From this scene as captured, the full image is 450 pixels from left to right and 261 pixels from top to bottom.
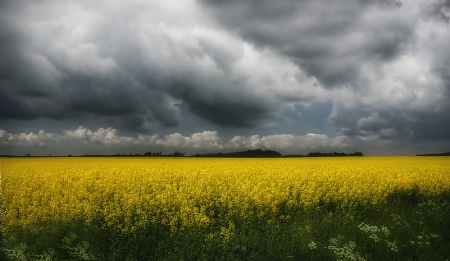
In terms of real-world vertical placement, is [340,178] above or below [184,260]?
above

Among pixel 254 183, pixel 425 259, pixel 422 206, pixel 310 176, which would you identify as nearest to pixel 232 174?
pixel 254 183

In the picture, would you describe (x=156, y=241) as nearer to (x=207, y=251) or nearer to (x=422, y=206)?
(x=207, y=251)

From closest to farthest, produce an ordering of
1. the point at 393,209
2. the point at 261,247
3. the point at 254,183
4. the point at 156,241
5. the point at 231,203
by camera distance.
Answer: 1. the point at 261,247
2. the point at 156,241
3. the point at 231,203
4. the point at 393,209
5. the point at 254,183

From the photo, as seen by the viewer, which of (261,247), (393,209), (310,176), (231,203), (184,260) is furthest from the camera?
(310,176)

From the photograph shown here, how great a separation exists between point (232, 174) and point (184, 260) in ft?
30.9

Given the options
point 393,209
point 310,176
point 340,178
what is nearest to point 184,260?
point 393,209

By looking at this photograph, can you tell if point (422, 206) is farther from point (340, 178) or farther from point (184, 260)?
point (184, 260)

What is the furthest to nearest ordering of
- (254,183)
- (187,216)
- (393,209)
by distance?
1. (254,183)
2. (393,209)
3. (187,216)

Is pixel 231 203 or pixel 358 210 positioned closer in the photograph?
pixel 231 203

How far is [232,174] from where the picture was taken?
16.5 m

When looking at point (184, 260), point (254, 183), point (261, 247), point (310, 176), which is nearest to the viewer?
point (184, 260)

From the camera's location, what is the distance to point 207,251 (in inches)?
297

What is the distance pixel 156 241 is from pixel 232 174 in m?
8.54

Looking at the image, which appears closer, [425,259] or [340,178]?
[425,259]
